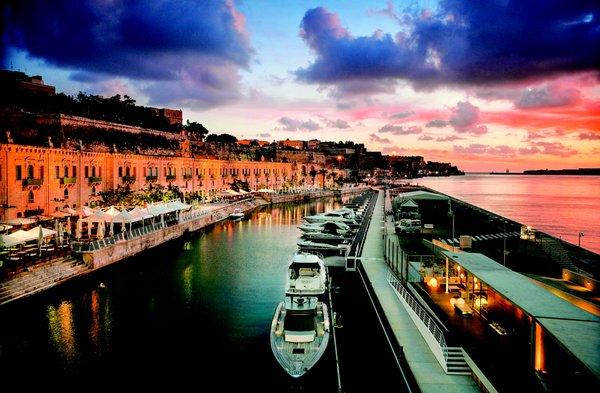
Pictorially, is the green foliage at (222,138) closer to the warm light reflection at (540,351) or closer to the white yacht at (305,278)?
the white yacht at (305,278)

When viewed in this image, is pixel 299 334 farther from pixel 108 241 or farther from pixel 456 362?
pixel 108 241

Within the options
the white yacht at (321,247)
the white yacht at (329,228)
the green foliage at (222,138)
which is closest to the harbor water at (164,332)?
the white yacht at (321,247)

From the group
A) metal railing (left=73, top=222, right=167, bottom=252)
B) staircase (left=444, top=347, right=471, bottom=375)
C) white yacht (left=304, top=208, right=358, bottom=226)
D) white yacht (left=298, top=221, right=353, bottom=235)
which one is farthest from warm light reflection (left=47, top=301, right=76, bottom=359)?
white yacht (left=304, top=208, right=358, bottom=226)

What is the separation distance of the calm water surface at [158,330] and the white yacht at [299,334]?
77 cm

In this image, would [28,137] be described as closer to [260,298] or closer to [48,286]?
[48,286]

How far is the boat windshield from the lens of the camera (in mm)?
19297

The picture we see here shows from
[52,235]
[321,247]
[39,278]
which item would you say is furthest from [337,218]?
[39,278]

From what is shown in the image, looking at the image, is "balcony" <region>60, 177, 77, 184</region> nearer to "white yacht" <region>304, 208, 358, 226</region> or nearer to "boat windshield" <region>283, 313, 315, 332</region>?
"white yacht" <region>304, 208, 358, 226</region>

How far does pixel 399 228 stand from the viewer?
4941cm

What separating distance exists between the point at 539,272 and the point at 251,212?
176 feet

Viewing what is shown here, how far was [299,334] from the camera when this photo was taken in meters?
18.7

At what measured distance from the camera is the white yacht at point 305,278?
2391 centimetres

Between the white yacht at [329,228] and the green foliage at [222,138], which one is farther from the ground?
the green foliage at [222,138]

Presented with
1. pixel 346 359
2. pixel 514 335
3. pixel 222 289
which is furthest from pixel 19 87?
pixel 514 335
